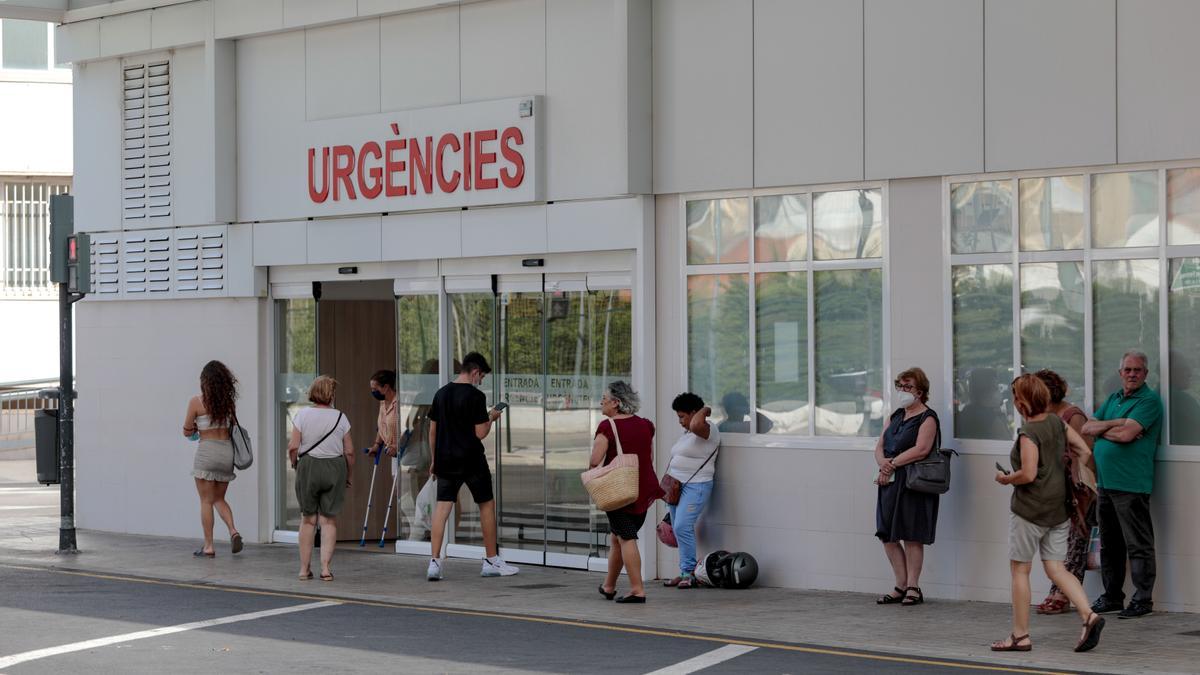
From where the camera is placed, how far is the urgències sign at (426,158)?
15.4 meters

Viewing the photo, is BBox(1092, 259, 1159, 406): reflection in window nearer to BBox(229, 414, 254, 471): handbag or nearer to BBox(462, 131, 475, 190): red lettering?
BBox(462, 131, 475, 190): red lettering

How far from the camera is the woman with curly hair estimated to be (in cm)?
1587

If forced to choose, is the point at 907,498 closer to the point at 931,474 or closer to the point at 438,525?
the point at 931,474

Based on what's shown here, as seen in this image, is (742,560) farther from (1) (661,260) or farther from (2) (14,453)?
(2) (14,453)

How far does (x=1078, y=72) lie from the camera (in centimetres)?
1227

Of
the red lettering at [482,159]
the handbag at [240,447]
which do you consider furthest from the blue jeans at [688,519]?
the handbag at [240,447]

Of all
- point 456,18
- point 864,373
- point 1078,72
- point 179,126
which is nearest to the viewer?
point 1078,72

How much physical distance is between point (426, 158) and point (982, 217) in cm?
563

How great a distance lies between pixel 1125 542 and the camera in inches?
467

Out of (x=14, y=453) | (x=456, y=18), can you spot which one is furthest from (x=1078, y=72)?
(x=14, y=453)

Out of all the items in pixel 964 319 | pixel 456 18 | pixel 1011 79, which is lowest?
pixel 964 319

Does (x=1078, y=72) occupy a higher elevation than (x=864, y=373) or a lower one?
higher

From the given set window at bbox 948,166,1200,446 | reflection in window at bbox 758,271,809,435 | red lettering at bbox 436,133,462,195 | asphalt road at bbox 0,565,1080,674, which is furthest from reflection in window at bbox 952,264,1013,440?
red lettering at bbox 436,133,462,195

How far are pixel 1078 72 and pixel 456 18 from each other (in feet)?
20.5
